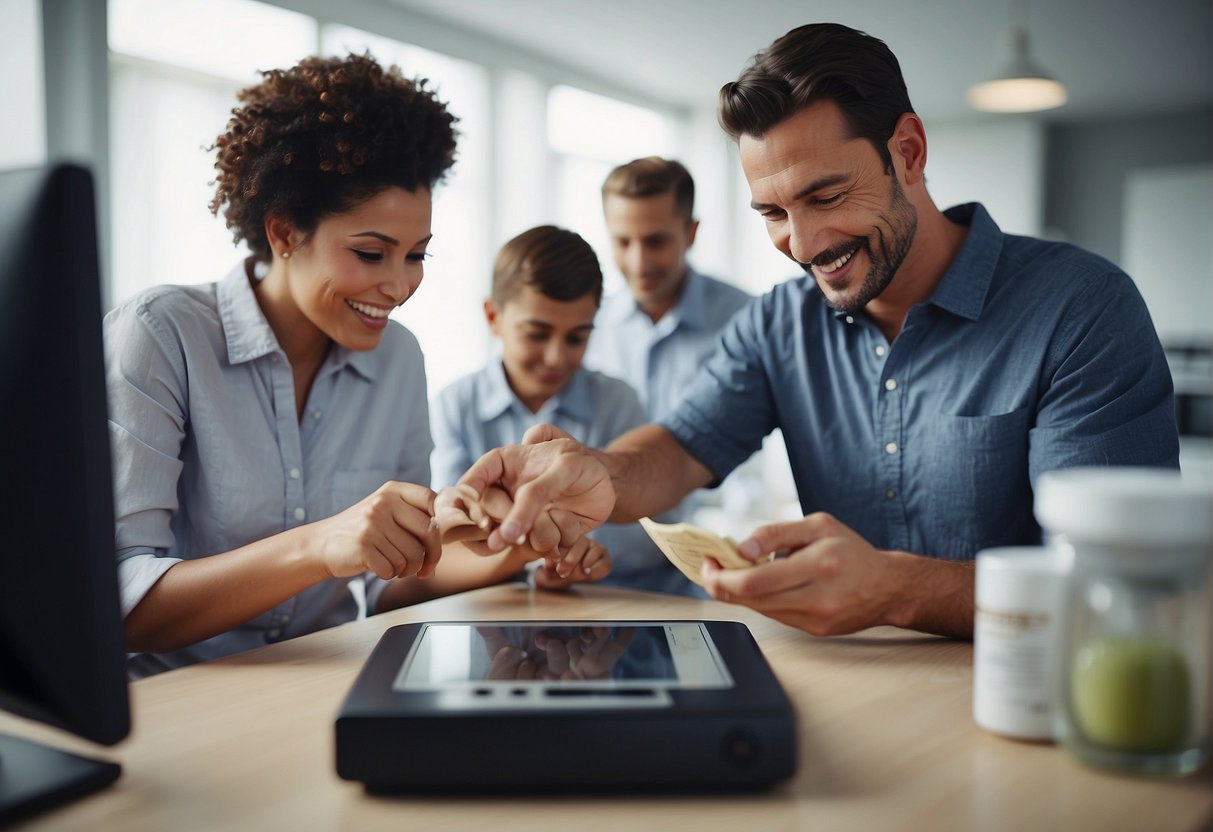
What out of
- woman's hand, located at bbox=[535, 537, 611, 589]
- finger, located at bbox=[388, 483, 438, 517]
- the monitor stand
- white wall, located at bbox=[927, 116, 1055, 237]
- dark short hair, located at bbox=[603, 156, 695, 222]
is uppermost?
white wall, located at bbox=[927, 116, 1055, 237]

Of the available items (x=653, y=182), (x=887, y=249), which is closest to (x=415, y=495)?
(x=887, y=249)

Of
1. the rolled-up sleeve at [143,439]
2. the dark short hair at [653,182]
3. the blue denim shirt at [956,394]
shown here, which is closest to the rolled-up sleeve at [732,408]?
the blue denim shirt at [956,394]

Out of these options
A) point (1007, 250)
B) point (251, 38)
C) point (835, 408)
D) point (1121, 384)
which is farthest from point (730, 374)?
point (251, 38)

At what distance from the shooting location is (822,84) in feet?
4.98

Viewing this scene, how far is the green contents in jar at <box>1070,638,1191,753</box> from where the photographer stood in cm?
76

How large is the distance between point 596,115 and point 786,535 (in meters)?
6.58

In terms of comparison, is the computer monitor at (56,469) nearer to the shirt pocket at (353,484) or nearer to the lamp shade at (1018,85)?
the shirt pocket at (353,484)

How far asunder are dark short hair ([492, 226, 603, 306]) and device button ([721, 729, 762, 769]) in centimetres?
160

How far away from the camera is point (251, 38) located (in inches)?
185

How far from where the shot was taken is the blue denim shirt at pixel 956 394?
4.65 feet

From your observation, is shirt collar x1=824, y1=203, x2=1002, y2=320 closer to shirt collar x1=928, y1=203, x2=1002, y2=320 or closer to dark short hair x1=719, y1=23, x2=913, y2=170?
shirt collar x1=928, y1=203, x2=1002, y2=320

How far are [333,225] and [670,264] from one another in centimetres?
165

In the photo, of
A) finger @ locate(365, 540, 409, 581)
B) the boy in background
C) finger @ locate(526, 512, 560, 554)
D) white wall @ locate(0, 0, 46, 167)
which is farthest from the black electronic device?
white wall @ locate(0, 0, 46, 167)

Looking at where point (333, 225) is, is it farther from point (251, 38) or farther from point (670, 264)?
point (251, 38)
